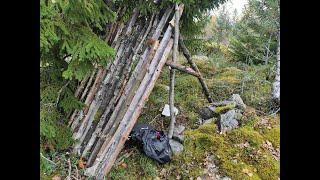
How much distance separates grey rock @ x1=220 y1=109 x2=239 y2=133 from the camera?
477 cm

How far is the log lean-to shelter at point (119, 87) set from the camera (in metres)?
3.87

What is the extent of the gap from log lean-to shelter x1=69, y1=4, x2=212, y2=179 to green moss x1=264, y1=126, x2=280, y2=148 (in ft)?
6.18

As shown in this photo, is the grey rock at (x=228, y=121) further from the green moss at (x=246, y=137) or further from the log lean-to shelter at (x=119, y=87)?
the log lean-to shelter at (x=119, y=87)

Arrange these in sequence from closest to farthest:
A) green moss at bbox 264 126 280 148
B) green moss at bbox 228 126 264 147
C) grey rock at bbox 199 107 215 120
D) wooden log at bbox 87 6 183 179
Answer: wooden log at bbox 87 6 183 179 < green moss at bbox 228 126 264 147 < green moss at bbox 264 126 280 148 < grey rock at bbox 199 107 215 120

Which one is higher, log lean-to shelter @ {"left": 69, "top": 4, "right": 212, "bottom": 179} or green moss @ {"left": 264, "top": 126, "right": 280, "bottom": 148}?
log lean-to shelter @ {"left": 69, "top": 4, "right": 212, "bottom": 179}

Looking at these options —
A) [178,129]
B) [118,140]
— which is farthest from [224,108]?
[118,140]

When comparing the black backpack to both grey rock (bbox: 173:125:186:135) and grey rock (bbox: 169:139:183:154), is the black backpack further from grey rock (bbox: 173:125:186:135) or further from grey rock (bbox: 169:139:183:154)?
grey rock (bbox: 173:125:186:135)

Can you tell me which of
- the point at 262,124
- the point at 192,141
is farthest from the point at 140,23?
the point at 262,124

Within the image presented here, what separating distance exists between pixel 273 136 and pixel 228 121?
651 millimetres

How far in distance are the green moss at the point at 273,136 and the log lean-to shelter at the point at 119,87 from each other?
74.1 inches

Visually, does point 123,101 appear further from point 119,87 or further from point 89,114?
point 89,114

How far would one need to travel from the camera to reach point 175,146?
177 inches

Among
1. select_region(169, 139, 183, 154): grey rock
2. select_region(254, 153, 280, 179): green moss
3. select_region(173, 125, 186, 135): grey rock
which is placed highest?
select_region(173, 125, 186, 135): grey rock

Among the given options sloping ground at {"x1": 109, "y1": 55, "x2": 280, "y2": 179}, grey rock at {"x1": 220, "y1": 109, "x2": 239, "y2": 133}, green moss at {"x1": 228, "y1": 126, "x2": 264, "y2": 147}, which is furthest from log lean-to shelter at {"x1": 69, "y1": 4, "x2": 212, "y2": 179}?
green moss at {"x1": 228, "y1": 126, "x2": 264, "y2": 147}
